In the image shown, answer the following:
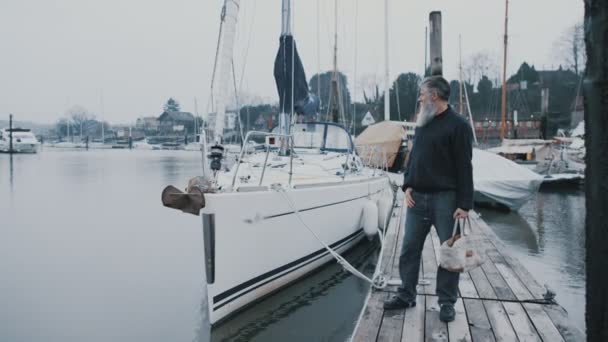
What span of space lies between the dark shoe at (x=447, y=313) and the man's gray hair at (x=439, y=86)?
152 centimetres

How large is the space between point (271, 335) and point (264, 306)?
2.02 feet

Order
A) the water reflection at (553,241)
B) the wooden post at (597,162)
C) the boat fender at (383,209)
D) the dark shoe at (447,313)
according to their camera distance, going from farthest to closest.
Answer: the boat fender at (383,209), the water reflection at (553,241), the dark shoe at (447,313), the wooden post at (597,162)

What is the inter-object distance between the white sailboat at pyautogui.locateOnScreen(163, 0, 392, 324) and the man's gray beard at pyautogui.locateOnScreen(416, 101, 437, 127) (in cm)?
212

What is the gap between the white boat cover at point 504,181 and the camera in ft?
41.4

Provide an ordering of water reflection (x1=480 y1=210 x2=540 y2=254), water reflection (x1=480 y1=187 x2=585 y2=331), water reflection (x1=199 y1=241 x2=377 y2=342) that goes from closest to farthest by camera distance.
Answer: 1. water reflection (x1=199 y1=241 x2=377 y2=342)
2. water reflection (x1=480 y1=187 x2=585 y2=331)
3. water reflection (x1=480 y1=210 x2=540 y2=254)

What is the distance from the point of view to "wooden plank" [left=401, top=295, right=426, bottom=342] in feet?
9.86

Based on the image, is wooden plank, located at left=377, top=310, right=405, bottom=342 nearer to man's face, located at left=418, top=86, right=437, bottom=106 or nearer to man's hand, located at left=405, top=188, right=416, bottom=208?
man's hand, located at left=405, top=188, right=416, bottom=208

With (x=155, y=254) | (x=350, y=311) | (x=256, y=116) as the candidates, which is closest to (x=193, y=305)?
(x=350, y=311)

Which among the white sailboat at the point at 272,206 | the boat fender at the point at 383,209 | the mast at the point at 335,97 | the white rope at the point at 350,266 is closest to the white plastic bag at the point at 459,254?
the white rope at the point at 350,266

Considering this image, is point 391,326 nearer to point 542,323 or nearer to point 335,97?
point 542,323

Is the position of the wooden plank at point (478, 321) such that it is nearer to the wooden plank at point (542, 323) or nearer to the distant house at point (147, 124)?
the wooden plank at point (542, 323)

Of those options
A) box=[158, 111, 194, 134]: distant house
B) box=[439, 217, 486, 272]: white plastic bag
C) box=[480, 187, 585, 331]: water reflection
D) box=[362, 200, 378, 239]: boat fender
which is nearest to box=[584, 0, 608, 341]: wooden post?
box=[439, 217, 486, 272]: white plastic bag

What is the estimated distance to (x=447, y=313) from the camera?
3.25 metres

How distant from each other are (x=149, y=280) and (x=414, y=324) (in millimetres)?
4550
